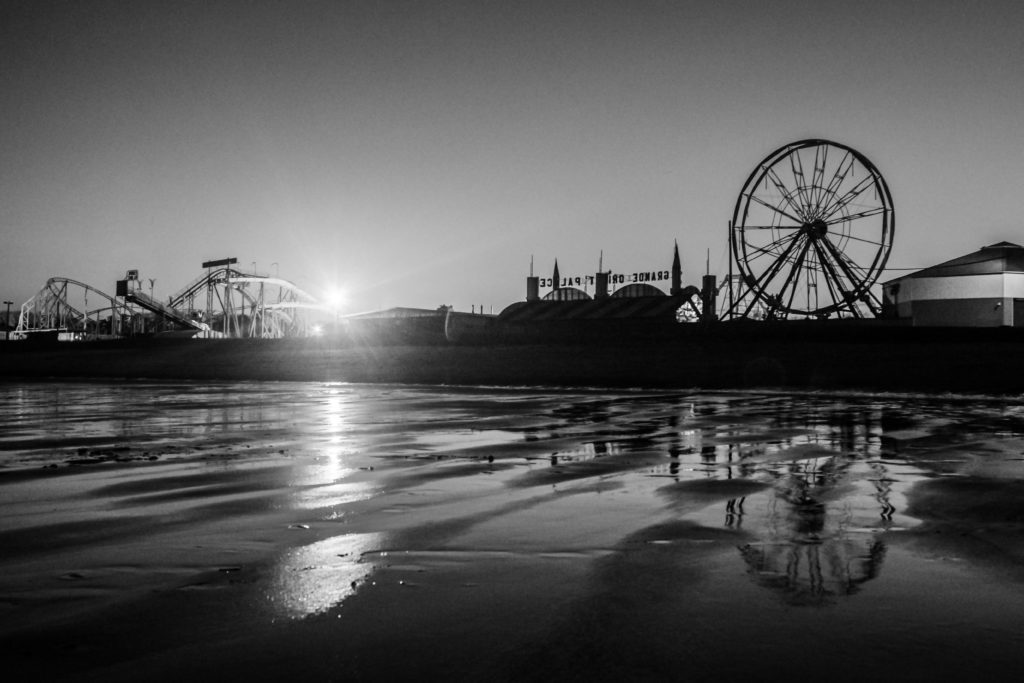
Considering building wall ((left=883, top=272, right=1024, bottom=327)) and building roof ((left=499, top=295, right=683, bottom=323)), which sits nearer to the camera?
building wall ((left=883, top=272, right=1024, bottom=327))

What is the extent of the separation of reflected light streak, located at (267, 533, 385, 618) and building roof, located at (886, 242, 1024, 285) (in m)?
65.2

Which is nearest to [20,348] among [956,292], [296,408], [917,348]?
[296,408]

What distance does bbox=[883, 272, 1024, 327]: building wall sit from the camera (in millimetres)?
59375

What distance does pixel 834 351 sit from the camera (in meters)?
33.8

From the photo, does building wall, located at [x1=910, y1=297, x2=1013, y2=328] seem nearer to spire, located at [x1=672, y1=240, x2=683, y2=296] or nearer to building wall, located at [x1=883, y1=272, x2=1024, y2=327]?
building wall, located at [x1=883, y1=272, x2=1024, y2=327]

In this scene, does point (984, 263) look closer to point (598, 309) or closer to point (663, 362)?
point (663, 362)

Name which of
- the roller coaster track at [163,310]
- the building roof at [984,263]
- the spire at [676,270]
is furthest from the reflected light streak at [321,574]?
the spire at [676,270]

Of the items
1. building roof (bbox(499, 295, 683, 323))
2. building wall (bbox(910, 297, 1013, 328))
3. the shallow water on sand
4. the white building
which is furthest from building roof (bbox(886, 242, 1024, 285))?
the shallow water on sand

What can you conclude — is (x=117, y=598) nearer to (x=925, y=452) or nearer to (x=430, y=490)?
(x=430, y=490)

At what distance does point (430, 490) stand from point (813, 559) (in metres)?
3.55

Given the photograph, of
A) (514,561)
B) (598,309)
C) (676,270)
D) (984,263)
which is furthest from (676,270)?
(514,561)

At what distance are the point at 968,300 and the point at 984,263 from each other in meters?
3.05

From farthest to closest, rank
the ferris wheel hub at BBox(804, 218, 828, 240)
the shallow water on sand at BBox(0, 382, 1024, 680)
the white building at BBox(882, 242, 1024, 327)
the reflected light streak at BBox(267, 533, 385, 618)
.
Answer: the white building at BBox(882, 242, 1024, 327)
the ferris wheel hub at BBox(804, 218, 828, 240)
the reflected light streak at BBox(267, 533, 385, 618)
the shallow water on sand at BBox(0, 382, 1024, 680)

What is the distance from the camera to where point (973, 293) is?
197ft
